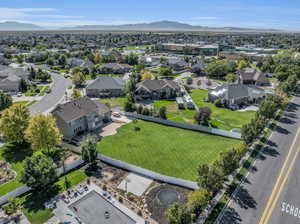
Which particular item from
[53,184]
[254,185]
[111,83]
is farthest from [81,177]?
[111,83]

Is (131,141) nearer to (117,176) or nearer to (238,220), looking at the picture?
(117,176)

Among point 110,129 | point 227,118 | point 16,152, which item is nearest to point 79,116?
point 110,129

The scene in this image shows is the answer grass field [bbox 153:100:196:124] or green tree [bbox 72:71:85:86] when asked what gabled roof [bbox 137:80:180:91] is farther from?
green tree [bbox 72:71:85:86]

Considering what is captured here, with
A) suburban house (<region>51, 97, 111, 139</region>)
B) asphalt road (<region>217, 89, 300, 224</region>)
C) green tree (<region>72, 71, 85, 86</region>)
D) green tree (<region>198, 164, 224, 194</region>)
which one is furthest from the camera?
green tree (<region>72, 71, 85, 86</region>)

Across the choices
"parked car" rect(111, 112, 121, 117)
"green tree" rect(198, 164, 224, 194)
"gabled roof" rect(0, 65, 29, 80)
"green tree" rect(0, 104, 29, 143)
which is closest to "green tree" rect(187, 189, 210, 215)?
"green tree" rect(198, 164, 224, 194)

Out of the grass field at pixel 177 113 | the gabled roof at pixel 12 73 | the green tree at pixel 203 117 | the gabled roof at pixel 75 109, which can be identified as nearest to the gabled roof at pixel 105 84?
the grass field at pixel 177 113

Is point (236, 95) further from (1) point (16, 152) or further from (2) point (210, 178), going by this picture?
(1) point (16, 152)

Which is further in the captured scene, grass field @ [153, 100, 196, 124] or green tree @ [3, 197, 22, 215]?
grass field @ [153, 100, 196, 124]
